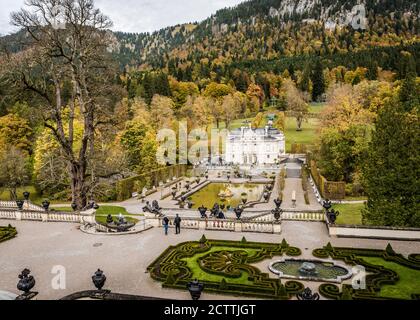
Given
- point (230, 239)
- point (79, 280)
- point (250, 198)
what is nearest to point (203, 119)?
point (250, 198)

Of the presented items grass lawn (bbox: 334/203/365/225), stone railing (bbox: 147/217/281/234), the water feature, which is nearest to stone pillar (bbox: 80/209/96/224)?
stone railing (bbox: 147/217/281/234)

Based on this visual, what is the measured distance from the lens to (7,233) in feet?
83.9

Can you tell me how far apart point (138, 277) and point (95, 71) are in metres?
17.7

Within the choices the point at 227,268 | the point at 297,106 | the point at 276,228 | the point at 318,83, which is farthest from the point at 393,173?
the point at 318,83

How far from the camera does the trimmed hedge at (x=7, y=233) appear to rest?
24.8m

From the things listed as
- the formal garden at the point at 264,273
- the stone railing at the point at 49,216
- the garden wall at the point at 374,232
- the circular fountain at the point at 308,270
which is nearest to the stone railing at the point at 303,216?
the garden wall at the point at 374,232

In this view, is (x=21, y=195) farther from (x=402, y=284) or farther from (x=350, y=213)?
(x=402, y=284)

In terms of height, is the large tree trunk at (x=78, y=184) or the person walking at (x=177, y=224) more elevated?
the large tree trunk at (x=78, y=184)

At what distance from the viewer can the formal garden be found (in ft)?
52.3

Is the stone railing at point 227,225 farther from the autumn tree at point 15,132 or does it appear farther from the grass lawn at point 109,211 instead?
the autumn tree at point 15,132

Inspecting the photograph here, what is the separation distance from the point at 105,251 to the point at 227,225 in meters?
8.27

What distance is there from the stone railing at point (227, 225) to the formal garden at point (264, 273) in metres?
2.82
